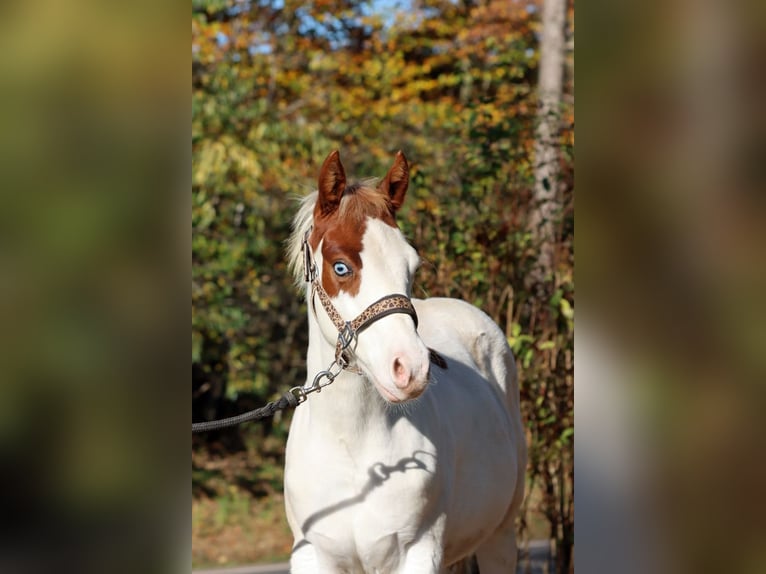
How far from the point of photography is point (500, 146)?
A: 579 centimetres

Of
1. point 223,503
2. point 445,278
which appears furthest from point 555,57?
point 223,503

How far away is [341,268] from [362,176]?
17.1 ft

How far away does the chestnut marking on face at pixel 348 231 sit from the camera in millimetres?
2643

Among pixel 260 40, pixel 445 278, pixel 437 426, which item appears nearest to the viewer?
pixel 437 426

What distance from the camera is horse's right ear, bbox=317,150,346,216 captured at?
2.74 metres

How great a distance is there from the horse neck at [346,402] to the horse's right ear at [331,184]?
0.36 meters

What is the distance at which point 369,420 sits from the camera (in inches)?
112

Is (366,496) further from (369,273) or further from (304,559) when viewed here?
(369,273)

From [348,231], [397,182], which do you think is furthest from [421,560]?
[397,182]

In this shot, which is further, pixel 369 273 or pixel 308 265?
pixel 308 265
